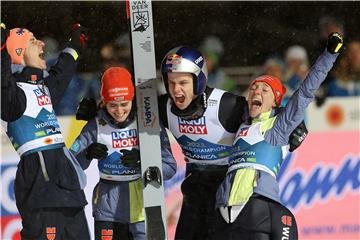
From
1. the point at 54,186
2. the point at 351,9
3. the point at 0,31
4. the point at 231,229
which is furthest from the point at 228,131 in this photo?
the point at 351,9

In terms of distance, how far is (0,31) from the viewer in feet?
13.6

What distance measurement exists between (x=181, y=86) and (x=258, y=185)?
1.91 feet

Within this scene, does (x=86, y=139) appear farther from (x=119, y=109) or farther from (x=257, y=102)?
(x=257, y=102)

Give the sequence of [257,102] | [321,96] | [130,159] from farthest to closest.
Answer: [321,96], [130,159], [257,102]

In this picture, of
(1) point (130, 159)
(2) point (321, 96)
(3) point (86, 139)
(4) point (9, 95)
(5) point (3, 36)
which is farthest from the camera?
(2) point (321, 96)

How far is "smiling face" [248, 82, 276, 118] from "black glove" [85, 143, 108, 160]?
0.73 metres

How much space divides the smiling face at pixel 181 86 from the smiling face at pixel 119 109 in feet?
0.79

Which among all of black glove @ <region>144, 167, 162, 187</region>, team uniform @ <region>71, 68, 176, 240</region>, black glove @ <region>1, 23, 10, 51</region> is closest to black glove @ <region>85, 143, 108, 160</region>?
team uniform @ <region>71, 68, 176, 240</region>

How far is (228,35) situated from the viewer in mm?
6691

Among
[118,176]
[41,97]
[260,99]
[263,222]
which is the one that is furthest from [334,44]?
[41,97]

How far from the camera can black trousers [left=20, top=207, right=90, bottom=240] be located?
14.5 feet

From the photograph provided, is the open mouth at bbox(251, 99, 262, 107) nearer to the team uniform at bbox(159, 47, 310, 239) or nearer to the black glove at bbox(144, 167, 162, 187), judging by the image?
the team uniform at bbox(159, 47, 310, 239)

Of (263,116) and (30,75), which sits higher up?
(30,75)

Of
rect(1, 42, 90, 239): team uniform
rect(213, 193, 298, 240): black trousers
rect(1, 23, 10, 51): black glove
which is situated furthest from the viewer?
rect(1, 42, 90, 239): team uniform
